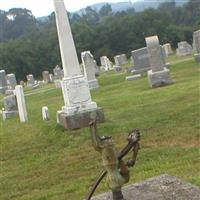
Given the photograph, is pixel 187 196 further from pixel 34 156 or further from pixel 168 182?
pixel 34 156

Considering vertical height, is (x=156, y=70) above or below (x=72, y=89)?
below

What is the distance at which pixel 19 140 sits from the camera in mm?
10766

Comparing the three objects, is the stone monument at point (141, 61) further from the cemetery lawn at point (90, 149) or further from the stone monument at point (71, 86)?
the stone monument at point (71, 86)

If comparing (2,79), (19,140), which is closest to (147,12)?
(2,79)

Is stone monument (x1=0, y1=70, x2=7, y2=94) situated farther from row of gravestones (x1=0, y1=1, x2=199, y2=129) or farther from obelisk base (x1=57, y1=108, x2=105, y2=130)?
obelisk base (x1=57, y1=108, x2=105, y2=130)

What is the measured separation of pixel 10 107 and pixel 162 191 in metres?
13.1

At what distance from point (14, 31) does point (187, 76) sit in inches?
3276

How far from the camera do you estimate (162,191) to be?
2658mm

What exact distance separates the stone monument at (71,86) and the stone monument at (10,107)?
4751 millimetres

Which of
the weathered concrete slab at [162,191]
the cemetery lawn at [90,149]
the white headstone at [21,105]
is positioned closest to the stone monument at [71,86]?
the cemetery lawn at [90,149]

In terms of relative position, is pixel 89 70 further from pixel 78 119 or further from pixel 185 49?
pixel 185 49

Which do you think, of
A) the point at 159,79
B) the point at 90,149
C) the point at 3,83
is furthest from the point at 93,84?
the point at 90,149

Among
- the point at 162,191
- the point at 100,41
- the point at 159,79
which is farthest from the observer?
the point at 100,41

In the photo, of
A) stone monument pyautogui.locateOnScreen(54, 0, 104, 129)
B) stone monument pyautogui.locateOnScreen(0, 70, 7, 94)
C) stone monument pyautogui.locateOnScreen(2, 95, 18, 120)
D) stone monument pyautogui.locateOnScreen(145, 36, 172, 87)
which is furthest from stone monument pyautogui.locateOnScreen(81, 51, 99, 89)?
stone monument pyautogui.locateOnScreen(54, 0, 104, 129)
